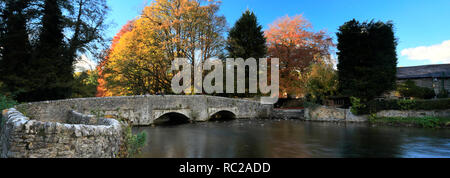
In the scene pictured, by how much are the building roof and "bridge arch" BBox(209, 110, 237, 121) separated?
17713mm

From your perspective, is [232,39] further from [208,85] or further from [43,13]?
[43,13]

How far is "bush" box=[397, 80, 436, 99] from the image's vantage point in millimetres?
19078

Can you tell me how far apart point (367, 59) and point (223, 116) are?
1335 centimetres

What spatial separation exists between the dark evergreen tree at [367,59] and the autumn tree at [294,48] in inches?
282

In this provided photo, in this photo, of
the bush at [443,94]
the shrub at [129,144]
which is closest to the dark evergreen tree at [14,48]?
the shrub at [129,144]

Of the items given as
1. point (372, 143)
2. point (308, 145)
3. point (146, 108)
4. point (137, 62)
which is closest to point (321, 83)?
point (372, 143)

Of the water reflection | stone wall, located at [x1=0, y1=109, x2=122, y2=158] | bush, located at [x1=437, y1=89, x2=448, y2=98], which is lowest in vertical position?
the water reflection

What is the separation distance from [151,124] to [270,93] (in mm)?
13529

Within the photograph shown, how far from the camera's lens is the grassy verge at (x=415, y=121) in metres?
13.7

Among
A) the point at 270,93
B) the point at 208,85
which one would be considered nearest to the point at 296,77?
the point at 270,93

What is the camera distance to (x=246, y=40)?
82.4 ft

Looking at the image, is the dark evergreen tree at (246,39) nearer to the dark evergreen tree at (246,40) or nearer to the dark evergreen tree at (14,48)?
the dark evergreen tree at (246,40)

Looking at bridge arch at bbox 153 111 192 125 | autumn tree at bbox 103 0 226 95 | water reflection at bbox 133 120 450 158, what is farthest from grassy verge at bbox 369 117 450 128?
autumn tree at bbox 103 0 226 95

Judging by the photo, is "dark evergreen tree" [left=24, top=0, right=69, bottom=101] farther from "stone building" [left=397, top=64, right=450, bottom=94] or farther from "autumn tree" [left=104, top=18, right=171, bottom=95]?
Result: "stone building" [left=397, top=64, right=450, bottom=94]
